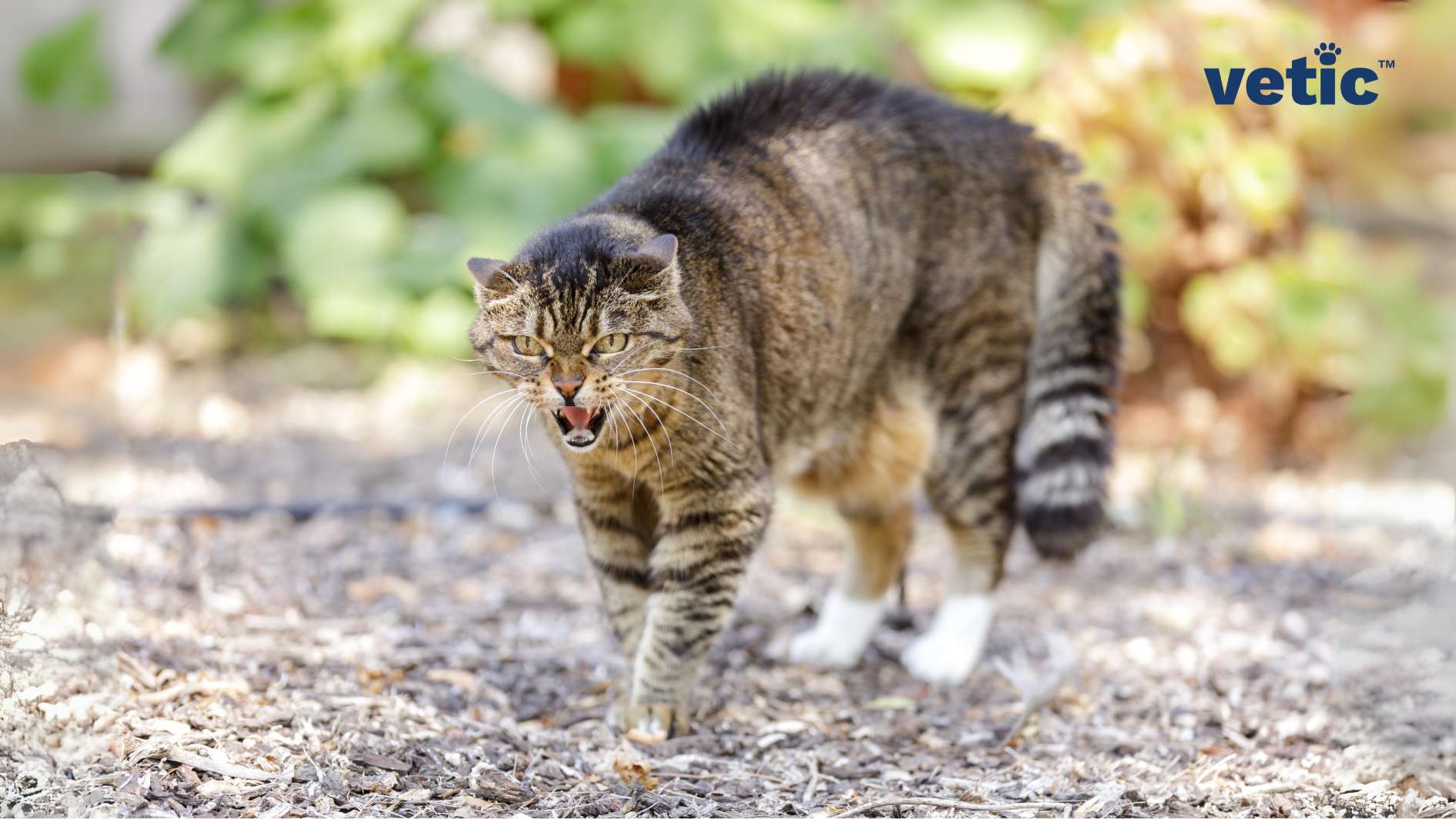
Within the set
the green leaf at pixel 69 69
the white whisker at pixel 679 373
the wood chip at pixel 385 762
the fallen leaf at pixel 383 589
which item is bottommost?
the wood chip at pixel 385 762

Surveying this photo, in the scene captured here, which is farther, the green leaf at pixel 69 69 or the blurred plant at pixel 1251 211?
the blurred plant at pixel 1251 211

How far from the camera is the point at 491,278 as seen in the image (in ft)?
9.29

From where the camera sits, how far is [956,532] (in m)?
3.66

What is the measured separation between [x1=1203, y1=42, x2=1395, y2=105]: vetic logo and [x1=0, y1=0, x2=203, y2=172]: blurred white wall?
10.7 feet

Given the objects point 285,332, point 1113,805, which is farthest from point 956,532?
point 285,332

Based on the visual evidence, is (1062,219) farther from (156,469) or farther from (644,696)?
(156,469)

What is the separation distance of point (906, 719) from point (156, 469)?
336 cm

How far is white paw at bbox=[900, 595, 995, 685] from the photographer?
11.7 ft

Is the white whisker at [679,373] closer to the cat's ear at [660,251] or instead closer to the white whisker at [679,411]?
the white whisker at [679,411]

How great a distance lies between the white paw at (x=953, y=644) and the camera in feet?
11.7

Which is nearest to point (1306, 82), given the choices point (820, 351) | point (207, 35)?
point (820, 351)

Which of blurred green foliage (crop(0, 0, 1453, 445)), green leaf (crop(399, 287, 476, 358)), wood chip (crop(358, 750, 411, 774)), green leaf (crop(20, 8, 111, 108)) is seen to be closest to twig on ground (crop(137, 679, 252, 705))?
wood chip (crop(358, 750, 411, 774))

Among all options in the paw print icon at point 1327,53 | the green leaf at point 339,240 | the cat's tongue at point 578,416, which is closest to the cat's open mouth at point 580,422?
the cat's tongue at point 578,416

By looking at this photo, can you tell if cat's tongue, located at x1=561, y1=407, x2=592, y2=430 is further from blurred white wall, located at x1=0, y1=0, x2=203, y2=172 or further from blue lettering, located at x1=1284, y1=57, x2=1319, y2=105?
blue lettering, located at x1=1284, y1=57, x2=1319, y2=105
